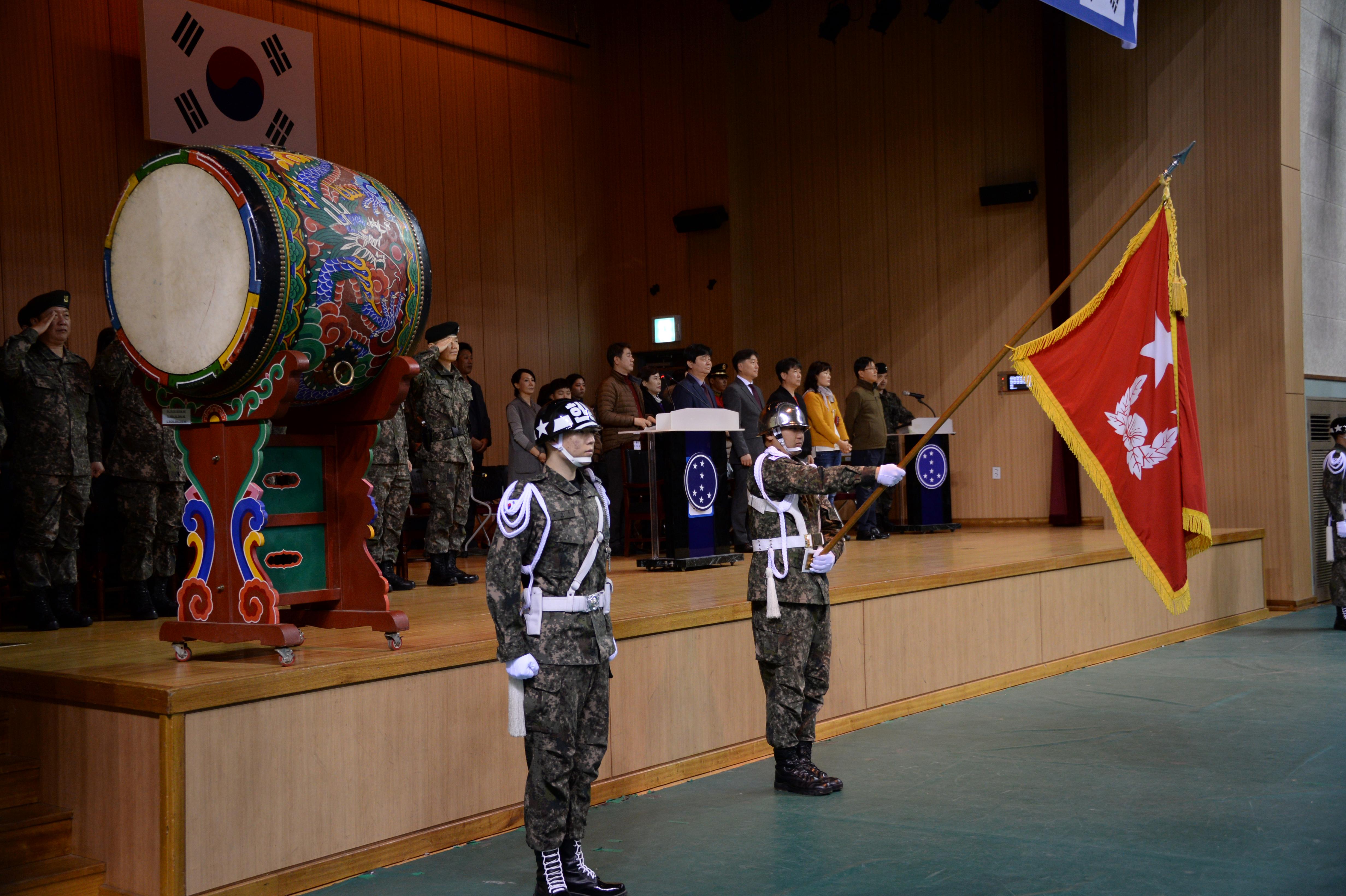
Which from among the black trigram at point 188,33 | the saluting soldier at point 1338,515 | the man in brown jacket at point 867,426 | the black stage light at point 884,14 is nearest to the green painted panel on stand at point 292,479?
the black trigram at point 188,33

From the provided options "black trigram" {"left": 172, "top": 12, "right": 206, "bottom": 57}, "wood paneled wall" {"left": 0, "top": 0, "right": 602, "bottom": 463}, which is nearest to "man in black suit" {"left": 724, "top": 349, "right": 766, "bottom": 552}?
"wood paneled wall" {"left": 0, "top": 0, "right": 602, "bottom": 463}

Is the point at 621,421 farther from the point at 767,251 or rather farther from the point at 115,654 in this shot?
the point at 767,251

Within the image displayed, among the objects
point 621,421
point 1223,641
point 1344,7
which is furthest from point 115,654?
point 1344,7

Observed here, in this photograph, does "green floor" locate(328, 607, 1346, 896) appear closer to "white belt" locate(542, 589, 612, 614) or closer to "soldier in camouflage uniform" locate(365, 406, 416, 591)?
"white belt" locate(542, 589, 612, 614)

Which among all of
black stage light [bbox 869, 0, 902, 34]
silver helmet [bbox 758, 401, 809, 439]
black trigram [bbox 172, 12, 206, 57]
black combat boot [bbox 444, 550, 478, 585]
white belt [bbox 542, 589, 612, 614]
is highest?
black stage light [bbox 869, 0, 902, 34]

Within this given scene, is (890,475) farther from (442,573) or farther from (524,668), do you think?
(442,573)

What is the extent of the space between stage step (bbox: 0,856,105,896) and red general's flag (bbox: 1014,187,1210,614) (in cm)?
402

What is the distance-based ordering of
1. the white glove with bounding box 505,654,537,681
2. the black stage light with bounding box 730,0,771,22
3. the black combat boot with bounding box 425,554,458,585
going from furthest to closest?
1. the black stage light with bounding box 730,0,771,22
2. the black combat boot with bounding box 425,554,458,585
3. the white glove with bounding box 505,654,537,681

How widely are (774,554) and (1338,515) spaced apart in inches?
244

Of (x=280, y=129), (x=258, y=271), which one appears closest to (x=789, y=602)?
(x=258, y=271)

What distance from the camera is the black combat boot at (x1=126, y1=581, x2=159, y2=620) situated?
5.87m

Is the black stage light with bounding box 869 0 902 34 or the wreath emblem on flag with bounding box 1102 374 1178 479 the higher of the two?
the black stage light with bounding box 869 0 902 34

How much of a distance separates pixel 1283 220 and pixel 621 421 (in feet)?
19.5

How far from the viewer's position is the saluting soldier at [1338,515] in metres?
8.98
